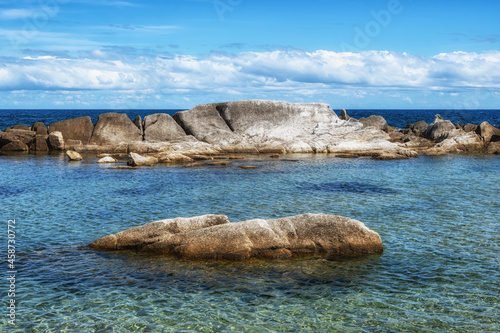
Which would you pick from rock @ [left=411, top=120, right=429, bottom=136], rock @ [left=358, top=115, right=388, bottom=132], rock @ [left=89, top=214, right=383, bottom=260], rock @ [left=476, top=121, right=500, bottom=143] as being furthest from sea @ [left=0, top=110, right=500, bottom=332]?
rock @ [left=411, top=120, right=429, bottom=136]

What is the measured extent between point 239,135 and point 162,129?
30.5 feet

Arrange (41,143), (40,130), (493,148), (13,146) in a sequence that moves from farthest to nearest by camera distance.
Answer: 1. (40,130)
2. (41,143)
3. (13,146)
4. (493,148)

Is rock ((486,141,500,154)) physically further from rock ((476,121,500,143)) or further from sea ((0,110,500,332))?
sea ((0,110,500,332))

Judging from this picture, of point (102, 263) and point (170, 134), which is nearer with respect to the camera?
point (102, 263)

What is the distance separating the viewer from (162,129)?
57.5 m

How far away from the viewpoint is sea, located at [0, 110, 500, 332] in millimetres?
11664

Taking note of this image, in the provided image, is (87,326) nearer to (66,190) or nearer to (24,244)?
(24,244)

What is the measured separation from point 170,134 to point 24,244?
1575 inches

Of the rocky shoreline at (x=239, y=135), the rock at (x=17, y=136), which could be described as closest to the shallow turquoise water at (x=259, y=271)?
the rocky shoreline at (x=239, y=135)

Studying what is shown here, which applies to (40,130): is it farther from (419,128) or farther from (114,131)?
(419,128)

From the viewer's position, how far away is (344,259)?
1614cm

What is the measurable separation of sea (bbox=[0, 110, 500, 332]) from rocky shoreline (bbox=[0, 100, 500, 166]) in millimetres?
24652

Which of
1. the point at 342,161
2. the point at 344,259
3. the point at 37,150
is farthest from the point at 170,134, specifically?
the point at 344,259

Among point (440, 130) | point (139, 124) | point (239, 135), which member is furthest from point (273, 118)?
point (440, 130)
